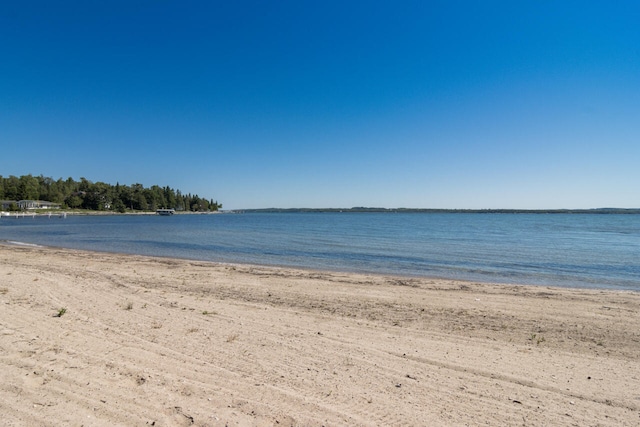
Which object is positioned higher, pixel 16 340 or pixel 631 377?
pixel 16 340

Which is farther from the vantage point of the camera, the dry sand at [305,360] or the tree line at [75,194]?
the tree line at [75,194]

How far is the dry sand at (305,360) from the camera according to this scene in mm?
4672

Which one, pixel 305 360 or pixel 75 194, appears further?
pixel 75 194

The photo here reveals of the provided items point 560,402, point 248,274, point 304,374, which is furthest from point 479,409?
point 248,274

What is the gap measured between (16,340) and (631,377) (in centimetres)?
1075

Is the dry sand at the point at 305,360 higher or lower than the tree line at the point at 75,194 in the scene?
lower

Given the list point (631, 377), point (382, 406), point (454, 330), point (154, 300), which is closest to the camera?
point (382, 406)

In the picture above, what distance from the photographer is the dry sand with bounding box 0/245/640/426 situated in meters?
4.67

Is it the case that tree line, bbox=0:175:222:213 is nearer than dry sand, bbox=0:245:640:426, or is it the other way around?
dry sand, bbox=0:245:640:426

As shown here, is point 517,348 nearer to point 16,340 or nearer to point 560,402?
point 560,402

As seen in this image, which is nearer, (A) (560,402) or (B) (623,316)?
(A) (560,402)

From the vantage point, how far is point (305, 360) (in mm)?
6391

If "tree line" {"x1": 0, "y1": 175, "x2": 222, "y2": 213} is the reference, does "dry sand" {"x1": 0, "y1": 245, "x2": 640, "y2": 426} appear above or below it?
below

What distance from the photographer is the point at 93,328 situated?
25.0 feet
